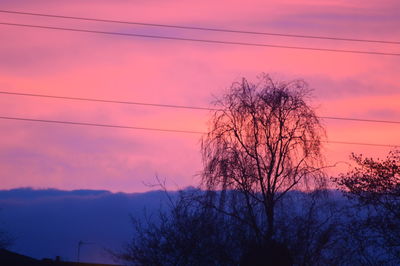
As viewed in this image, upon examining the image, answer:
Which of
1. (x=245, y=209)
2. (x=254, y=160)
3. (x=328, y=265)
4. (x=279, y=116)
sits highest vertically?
(x=279, y=116)

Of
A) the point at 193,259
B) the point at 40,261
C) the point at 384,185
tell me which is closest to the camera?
the point at 384,185

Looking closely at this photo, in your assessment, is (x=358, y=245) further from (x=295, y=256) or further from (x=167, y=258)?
(x=167, y=258)

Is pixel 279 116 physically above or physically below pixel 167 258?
above

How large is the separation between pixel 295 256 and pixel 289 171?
11.9 feet

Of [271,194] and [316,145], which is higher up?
[316,145]

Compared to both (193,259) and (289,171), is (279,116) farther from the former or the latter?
(193,259)

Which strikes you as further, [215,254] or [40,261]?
[40,261]

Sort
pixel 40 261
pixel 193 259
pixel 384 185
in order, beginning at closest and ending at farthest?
pixel 384 185 < pixel 193 259 < pixel 40 261

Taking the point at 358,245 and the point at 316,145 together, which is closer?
the point at 358,245

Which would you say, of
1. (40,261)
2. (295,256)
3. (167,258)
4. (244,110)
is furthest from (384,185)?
(40,261)

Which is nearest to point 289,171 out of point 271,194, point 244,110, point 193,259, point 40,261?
point 271,194

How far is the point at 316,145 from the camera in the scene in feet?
96.5

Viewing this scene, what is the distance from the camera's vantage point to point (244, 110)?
98.2 ft

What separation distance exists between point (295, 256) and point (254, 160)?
4.44m
